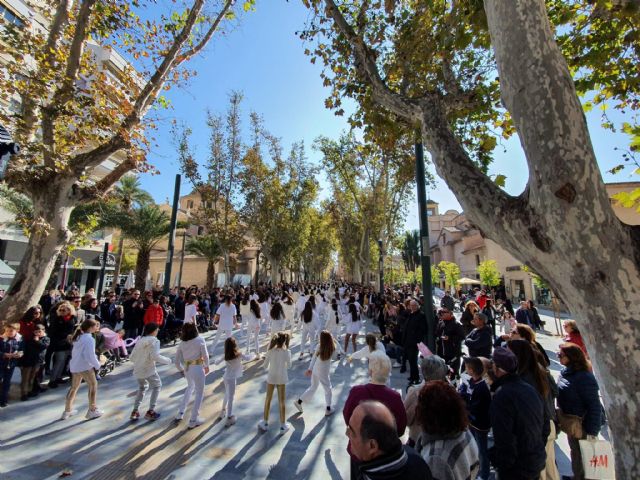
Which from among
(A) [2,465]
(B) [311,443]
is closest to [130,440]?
(A) [2,465]

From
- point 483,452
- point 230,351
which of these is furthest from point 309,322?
point 483,452

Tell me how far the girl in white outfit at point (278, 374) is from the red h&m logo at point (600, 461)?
4023 mm

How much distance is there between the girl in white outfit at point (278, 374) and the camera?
540 cm

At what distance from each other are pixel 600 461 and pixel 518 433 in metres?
1.44

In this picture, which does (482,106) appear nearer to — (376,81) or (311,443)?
(376,81)

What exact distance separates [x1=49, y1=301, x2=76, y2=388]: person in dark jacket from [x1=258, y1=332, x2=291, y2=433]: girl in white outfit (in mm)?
4718

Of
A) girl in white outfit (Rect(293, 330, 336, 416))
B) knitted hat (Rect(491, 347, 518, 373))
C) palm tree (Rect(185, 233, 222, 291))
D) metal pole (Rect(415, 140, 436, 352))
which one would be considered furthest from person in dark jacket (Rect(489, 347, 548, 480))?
palm tree (Rect(185, 233, 222, 291))

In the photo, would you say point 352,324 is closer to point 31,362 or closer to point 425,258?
point 425,258

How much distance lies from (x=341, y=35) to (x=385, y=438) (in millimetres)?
6992

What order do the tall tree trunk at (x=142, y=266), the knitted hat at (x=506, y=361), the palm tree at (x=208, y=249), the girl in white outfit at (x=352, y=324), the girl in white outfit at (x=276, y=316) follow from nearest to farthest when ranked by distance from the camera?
the knitted hat at (x=506, y=361), the girl in white outfit at (x=276, y=316), the girl in white outfit at (x=352, y=324), the tall tree trunk at (x=142, y=266), the palm tree at (x=208, y=249)

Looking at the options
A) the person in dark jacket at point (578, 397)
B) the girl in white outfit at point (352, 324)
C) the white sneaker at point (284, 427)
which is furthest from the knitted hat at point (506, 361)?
the girl in white outfit at point (352, 324)

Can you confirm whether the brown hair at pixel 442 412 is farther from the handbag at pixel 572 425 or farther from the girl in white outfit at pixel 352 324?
the girl in white outfit at pixel 352 324

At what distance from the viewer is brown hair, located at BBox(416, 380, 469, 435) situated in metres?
2.39

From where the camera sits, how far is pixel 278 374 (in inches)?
221
